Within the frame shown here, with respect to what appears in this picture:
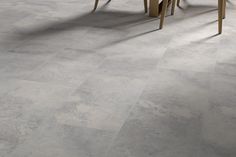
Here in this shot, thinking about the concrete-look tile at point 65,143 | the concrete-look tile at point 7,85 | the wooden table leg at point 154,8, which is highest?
the wooden table leg at point 154,8

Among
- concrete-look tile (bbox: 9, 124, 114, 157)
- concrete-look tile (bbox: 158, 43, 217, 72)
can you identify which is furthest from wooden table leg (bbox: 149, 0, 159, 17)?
concrete-look tile (bbox: 9, 124, 114, 157)

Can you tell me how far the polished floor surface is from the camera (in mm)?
1462

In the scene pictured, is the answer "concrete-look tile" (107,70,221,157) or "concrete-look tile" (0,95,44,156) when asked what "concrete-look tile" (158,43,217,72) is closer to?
"concrete-look tile" (107,70,221,157)

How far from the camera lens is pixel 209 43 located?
2.59m

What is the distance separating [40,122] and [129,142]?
40cm

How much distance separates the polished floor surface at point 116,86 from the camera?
4.80 feet

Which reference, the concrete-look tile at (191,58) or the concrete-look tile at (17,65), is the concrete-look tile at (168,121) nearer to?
the concrete-look tile at (191,58)

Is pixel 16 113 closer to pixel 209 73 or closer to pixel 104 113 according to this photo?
pixel 104 113

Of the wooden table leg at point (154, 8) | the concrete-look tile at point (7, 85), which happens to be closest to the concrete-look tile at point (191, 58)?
the wooden table leg at point (154, 8)

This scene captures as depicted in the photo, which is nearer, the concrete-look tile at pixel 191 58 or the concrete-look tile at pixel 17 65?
the concrete-look tile at pixel 17 65

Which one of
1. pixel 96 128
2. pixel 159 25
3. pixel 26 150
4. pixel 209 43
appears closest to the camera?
pixel 26 150

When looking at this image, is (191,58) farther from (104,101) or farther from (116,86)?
(104,101)

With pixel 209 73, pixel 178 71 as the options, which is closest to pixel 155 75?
pixel 178 71

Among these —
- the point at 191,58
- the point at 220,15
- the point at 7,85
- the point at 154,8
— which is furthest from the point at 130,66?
the point at 154,8
